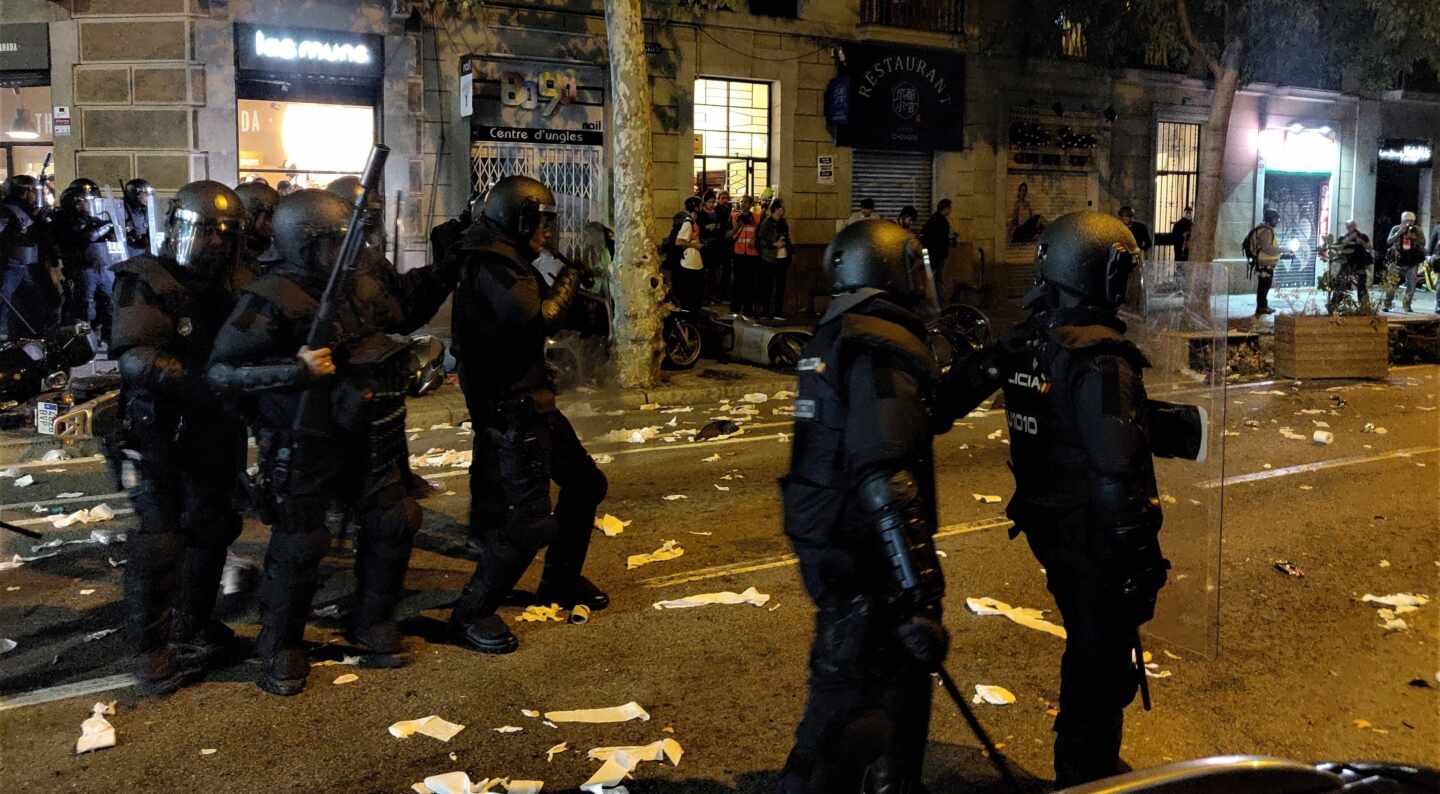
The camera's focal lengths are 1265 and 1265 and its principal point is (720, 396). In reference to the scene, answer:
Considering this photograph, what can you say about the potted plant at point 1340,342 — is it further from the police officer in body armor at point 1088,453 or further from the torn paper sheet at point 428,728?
the torn paper sheet at point 428,728

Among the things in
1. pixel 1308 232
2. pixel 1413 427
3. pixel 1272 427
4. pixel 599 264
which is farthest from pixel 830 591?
pixel 1308 232

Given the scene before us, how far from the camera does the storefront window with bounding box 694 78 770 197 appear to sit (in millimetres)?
20484

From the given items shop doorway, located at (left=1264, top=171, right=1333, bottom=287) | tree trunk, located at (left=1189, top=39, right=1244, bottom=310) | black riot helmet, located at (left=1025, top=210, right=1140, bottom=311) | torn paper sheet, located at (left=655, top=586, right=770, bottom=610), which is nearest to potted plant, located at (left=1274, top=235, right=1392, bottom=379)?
tree trunk, located at (left=1189, top=39, right=1244, bottom=310)

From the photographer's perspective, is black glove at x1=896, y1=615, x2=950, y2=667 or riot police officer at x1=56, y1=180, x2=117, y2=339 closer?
black glove at x1=896, y1=615, x2=950, y2=667

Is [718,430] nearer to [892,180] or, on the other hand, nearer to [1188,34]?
[892,180]

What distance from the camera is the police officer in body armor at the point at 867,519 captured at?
3236 millimetres

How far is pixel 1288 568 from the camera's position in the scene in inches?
273

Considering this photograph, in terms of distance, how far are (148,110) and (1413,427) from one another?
47.9 feet

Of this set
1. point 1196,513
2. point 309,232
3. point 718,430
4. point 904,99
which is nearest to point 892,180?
point 904,99

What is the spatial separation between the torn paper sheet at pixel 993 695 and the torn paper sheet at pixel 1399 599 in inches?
97.7

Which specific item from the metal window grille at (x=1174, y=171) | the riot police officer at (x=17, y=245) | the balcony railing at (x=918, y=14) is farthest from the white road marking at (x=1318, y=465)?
the metal window grille at (x=1174, y=171)

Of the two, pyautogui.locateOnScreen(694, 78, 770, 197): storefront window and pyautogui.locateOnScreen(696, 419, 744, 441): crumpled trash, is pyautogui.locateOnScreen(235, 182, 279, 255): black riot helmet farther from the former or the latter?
pyautogui.locateOnScreen(694, 78, 770, 197): storefront window

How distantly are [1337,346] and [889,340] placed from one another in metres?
13.1

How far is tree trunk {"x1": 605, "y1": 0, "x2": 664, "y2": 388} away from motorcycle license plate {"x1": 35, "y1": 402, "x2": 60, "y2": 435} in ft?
18.2
